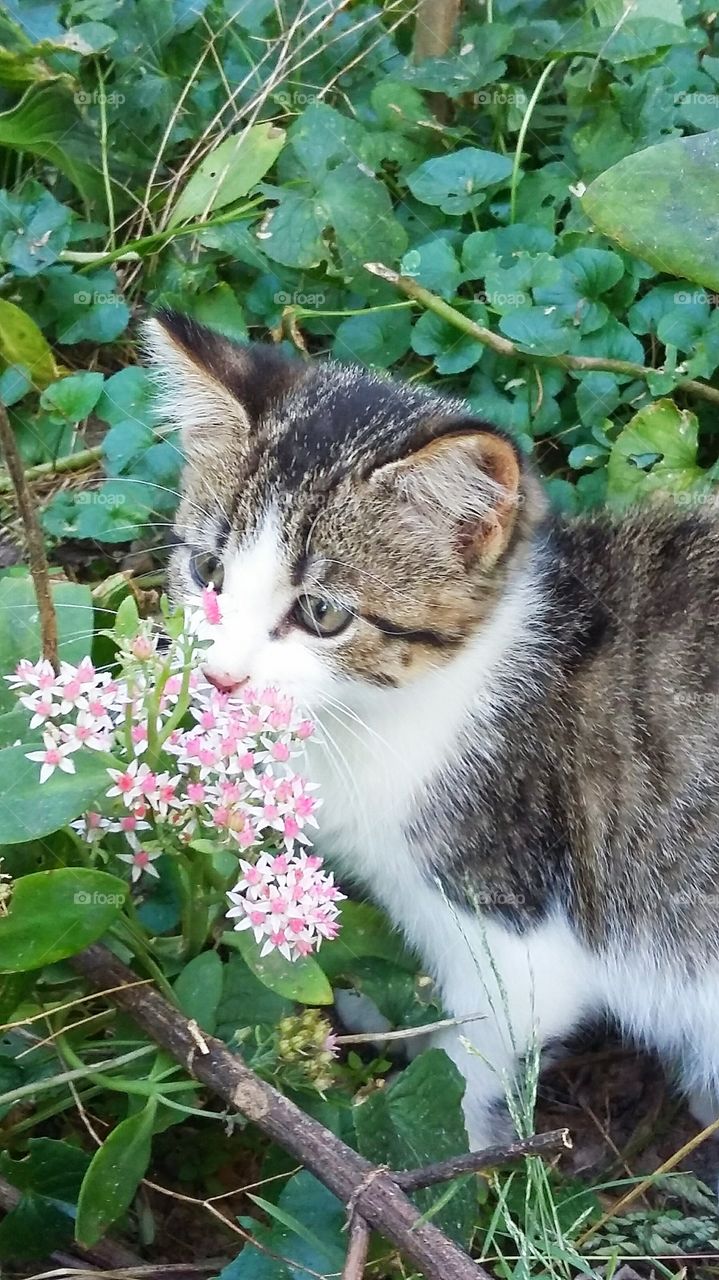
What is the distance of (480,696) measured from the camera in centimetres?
174

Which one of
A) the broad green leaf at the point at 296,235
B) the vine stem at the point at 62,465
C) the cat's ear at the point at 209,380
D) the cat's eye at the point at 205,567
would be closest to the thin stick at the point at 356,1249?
the cat's eye at the point at 205,567

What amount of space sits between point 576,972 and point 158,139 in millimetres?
1966

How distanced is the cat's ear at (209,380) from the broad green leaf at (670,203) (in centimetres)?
60

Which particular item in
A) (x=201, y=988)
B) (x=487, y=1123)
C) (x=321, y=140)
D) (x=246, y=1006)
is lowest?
(x=487, y=1123)

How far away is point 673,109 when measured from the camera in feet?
8.17

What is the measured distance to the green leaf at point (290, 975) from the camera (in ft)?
4.29

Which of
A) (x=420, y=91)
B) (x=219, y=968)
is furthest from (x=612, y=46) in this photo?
(x=219, y=968)

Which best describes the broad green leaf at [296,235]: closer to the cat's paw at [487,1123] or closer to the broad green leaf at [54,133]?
the broad green leaf at [54,133]

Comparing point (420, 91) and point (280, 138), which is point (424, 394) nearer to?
point (280, 138)

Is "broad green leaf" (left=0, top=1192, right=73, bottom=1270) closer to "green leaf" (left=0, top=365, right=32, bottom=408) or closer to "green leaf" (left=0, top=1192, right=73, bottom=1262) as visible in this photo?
"green leaf" (left=0, top=1192, right=73, bottom=1262)

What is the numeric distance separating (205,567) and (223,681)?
30 cm

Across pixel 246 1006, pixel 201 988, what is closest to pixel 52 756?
pixel 201 988

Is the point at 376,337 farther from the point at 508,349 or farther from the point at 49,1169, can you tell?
the point at 49,1169

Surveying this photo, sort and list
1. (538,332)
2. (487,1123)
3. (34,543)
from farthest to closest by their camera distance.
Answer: (538,332)
(487,1123)
(34,543)
